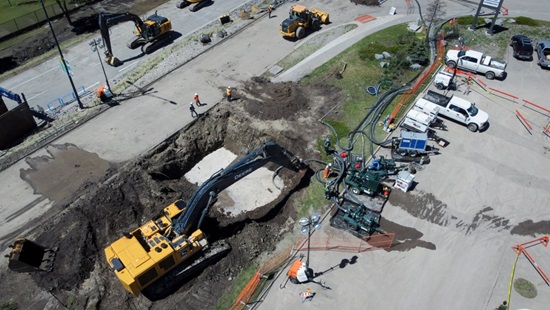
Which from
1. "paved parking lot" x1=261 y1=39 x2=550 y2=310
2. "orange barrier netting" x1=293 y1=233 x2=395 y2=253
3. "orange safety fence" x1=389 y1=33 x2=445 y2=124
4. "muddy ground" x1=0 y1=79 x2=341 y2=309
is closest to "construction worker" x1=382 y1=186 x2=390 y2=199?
"paved parking lot" x1=261 y1=39 x2=550 y2=310

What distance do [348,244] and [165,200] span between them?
11570mm

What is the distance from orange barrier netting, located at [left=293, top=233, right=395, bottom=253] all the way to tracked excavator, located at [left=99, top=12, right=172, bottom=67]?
26305 mm

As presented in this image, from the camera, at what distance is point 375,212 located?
2611cm

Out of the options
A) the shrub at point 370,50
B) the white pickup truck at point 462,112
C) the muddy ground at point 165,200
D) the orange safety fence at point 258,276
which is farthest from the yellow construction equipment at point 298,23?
the orange safety fence at point 258,276

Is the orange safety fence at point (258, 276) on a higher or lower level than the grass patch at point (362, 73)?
lower

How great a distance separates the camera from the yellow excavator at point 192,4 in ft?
156

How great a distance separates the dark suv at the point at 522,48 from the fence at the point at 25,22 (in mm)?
45849

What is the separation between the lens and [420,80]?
119 feet

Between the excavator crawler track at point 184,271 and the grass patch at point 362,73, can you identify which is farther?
the grass patch at point 362,73

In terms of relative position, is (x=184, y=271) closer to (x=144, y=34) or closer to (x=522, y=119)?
(x=144, y=34)

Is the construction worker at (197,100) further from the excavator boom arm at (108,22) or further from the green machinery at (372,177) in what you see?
the green machinery at (372,177)

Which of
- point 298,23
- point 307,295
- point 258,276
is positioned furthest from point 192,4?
point 307,295

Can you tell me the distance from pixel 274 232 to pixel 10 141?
71.8 feet

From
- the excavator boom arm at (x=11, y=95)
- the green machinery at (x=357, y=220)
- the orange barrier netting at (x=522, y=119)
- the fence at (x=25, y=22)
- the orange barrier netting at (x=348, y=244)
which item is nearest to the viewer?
the orange barrier netting at (x=348, y=244)
